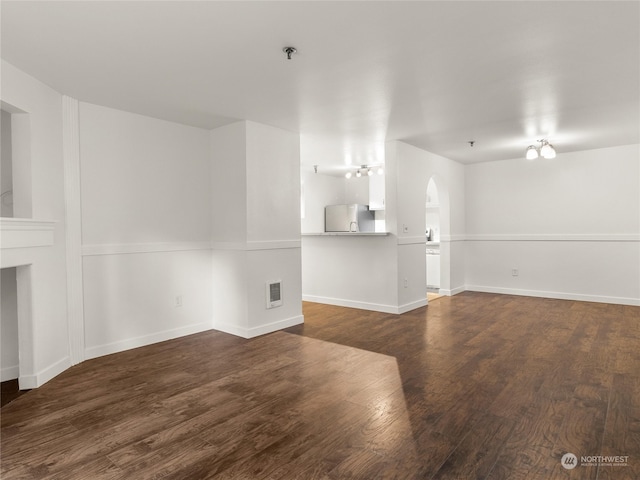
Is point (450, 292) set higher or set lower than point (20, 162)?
lower

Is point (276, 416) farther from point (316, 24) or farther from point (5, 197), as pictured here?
point (5, 197)

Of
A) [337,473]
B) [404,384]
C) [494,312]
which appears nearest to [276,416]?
[337,473]

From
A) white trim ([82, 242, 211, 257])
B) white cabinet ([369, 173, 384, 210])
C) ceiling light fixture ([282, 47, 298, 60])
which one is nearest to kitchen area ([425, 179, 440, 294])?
white cabinet ([369, 173, 384, 210])

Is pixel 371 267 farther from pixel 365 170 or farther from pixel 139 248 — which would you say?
pixel 139 248

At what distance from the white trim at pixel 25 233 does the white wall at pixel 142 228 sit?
45cm

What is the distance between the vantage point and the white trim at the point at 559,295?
19.2 ft

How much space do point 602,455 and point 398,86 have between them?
2760mm

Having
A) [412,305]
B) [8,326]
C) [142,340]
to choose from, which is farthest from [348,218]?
[8,326]

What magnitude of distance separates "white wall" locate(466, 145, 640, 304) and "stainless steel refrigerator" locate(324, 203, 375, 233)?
1.99 metres

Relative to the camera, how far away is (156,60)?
2703mm

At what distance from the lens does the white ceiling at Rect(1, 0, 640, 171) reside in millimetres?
2141

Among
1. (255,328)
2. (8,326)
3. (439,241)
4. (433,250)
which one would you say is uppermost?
(439,241)

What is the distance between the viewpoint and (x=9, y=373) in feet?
10.4

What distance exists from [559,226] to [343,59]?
5316 millimetres
